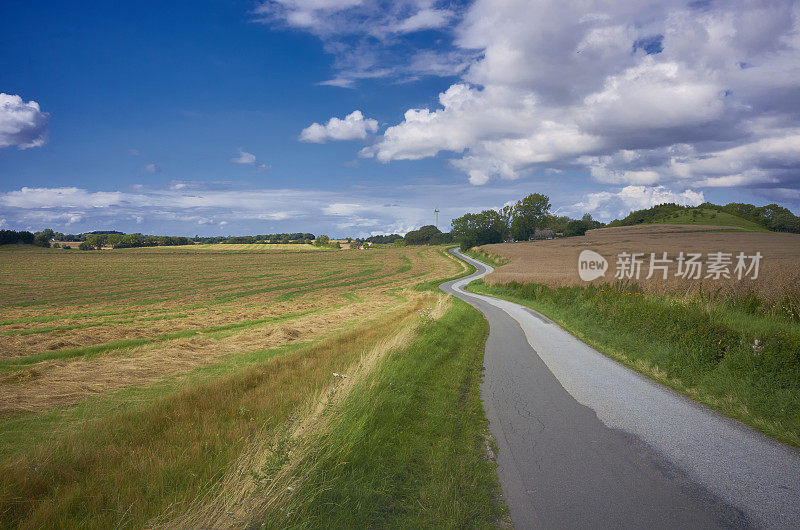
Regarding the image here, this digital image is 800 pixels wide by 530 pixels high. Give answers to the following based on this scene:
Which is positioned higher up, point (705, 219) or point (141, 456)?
point (705, 219)

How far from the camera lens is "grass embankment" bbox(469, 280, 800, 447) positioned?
23.0 feet

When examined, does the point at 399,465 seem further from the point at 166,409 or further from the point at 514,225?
the point at 514,225

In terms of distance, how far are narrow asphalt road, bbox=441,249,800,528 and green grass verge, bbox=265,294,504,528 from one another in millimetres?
465

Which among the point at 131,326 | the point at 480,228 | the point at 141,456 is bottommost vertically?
the point at 131,326

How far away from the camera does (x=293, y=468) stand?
14.2ft

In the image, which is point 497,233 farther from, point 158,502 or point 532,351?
point 158,502

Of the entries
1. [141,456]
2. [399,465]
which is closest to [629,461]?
[399,465]

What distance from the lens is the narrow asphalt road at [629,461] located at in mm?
4395

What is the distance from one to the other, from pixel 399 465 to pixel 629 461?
11.6ft

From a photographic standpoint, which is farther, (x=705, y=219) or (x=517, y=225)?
(x=517, y=225)

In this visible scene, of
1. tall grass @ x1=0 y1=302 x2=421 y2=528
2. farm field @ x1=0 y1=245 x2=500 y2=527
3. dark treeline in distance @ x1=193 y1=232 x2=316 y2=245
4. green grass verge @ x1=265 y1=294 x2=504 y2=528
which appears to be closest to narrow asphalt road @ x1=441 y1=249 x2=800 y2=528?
green grass verge @ x1=265 y1=294 x2=504 y2=528

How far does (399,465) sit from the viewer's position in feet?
17.5

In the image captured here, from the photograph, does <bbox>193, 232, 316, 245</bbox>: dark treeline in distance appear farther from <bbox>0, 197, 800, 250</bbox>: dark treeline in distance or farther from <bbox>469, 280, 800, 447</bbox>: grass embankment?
<bbox>469, 280, 800, 447</bbox>: grass embankment

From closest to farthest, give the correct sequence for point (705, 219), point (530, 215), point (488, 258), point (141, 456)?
point (141, 456) → point (488, 258) → point (705, 219) → point (530, 215)
